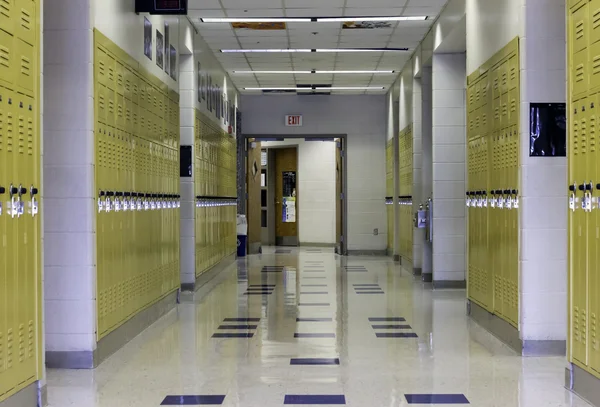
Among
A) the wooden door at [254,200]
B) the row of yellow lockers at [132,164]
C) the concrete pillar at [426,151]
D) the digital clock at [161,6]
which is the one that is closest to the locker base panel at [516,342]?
the row of yellow lockers at [132,164]

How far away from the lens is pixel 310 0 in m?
8.76

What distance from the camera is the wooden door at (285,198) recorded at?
70.7 ft

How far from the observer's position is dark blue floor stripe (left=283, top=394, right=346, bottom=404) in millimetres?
4355

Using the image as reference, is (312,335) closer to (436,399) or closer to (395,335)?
(395,335)

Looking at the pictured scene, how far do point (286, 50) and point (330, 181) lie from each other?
927cm

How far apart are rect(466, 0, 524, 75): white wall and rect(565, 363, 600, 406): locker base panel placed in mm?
2525

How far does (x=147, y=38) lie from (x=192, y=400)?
3.94m

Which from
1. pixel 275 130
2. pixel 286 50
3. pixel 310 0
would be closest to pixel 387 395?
pixel 310 0

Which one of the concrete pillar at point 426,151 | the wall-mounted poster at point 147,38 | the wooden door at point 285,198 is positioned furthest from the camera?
the wooden door at point 285,198

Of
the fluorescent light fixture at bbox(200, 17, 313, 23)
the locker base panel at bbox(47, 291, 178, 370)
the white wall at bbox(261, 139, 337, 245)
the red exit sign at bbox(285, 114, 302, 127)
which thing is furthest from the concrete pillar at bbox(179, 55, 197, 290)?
the white wall at bbox(261, 139, 337, 245)

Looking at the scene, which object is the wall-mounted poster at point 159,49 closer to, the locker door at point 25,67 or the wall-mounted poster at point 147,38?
the wall-mounted poster at point 147,38

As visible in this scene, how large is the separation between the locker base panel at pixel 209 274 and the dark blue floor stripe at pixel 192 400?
17.5 ft

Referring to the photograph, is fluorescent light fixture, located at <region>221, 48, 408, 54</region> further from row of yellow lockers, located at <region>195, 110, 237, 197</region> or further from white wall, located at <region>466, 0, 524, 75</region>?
white wall, located at <region>466, 0, 524, 75</region>

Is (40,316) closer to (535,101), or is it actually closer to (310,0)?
(535,101)
